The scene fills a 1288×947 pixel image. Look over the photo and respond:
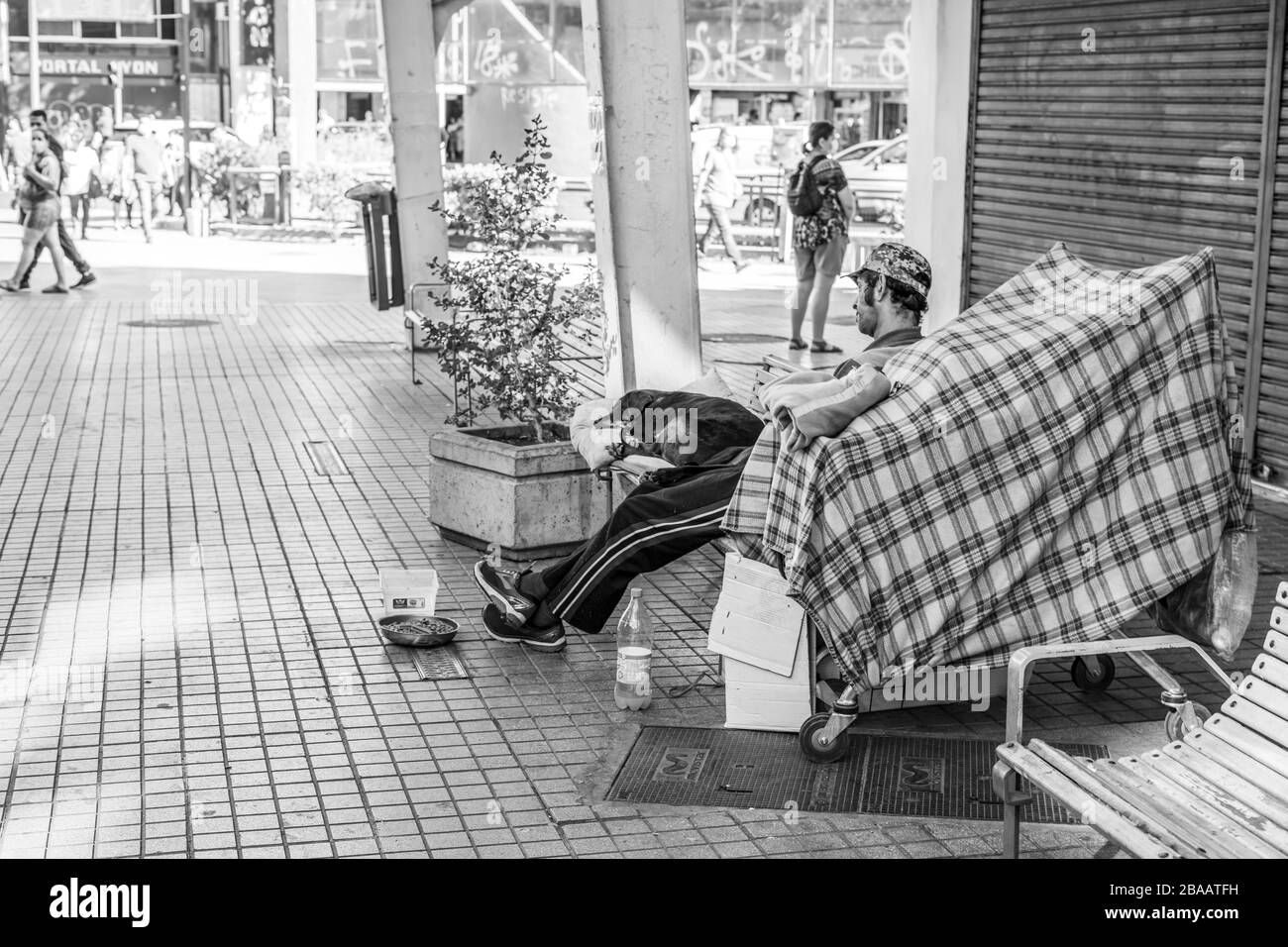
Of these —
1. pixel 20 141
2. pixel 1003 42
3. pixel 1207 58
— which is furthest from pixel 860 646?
pixel 20 141

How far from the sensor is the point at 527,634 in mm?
6258

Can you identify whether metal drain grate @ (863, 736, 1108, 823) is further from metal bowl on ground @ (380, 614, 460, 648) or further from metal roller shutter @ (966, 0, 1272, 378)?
metal roller shutter @ (966, 0, 1272, 378)

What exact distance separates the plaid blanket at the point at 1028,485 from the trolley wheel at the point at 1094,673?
2.59 feet

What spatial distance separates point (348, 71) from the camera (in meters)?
28.8

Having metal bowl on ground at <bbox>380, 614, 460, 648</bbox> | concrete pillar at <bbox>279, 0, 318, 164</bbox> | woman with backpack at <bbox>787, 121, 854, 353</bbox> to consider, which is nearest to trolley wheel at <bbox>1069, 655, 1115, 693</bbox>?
metal bowl on ground at <bbox>380, 614, 460, 648</bbox>

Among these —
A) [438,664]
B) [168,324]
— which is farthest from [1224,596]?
[168,324]

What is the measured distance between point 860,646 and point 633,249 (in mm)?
3379

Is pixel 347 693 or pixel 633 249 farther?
pixel 633 249

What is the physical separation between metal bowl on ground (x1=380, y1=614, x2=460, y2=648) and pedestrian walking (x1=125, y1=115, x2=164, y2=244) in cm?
1899

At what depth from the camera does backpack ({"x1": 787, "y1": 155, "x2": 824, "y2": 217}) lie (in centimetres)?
1329

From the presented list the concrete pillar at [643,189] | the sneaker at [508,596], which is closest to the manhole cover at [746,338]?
the concrete pillar at [643,189]

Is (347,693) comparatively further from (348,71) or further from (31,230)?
(348,71)

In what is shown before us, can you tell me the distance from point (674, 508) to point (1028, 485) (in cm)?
134

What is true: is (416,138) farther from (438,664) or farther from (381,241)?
(438,664)
